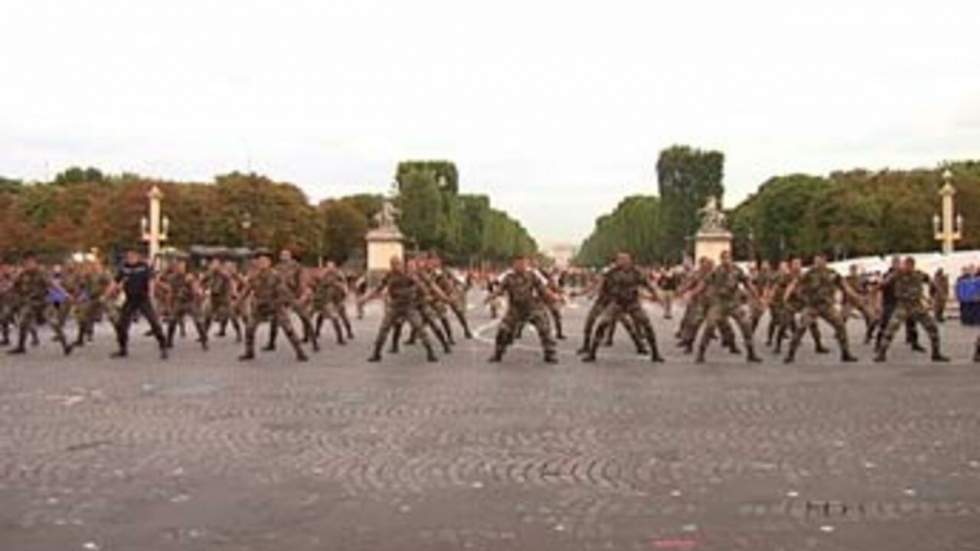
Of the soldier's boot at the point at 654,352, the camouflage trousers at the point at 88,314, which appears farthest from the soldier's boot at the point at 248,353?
the soldier's boot at the point at 654,352

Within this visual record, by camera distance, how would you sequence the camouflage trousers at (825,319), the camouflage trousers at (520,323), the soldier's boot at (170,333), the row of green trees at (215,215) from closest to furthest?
the camouflage trousers at (825,319)
the camouflage trousers at (520,323)
the soldier's boot at (170,333)
the row of green trees at (215,215)

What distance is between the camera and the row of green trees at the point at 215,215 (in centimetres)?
9975

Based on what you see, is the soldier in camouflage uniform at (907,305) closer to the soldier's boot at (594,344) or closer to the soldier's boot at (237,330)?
the soldier's boot at (594,344)

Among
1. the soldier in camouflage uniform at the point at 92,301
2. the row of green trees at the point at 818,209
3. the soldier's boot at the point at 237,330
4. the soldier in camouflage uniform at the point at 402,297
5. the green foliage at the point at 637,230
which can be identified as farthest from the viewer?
the green foliage at the point at 637,230

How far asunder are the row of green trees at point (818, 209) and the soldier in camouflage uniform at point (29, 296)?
7751 cm

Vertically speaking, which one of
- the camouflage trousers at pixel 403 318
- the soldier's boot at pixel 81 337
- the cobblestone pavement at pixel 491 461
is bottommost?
the cobblestone pavement at pixel 491 461

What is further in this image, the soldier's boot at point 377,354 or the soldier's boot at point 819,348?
the soldier's boot at point 819,348

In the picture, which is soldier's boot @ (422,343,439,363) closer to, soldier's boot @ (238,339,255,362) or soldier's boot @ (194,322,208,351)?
soldier's boot @ (238,339,255,362)

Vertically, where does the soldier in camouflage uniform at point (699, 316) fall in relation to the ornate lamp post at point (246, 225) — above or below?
below

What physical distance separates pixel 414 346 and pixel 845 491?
16.4 meters

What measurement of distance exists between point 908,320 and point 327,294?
39.4 ft

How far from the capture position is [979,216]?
99.5m

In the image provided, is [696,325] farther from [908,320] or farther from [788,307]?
[908,320]

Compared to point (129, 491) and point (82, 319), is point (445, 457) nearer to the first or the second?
point (129, 491)
